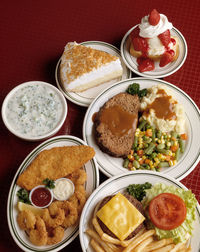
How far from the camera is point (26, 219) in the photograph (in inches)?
147

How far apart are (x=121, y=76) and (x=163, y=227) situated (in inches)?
92.6

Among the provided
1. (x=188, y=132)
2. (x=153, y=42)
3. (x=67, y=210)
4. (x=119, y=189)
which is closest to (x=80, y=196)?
(x=67, y=210)

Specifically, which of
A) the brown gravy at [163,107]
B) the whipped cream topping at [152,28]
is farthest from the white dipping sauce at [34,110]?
the whipped cream topping at [152,28]

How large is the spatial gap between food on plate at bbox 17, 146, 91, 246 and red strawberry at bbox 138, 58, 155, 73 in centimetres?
155

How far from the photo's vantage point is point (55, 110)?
175 inches

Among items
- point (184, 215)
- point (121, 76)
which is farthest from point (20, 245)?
point (121, 76)

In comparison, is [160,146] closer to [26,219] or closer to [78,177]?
[78,177]

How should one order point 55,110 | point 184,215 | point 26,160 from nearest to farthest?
1. point 184,215
2. point 26,160
3. point 55,110

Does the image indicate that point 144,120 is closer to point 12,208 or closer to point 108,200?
point 108,200

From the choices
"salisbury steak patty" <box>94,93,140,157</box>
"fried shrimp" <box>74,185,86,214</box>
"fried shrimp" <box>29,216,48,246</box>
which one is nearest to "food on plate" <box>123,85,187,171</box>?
"salisbury steak patty" <box>94,93,140,157</box>

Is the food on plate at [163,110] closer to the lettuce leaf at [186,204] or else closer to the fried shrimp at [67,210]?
the lettuce leaf at [186,204]

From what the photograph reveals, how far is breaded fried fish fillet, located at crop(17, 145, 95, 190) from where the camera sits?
13.1 ft

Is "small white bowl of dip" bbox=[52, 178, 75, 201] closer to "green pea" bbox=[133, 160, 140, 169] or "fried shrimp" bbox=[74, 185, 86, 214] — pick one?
"fried shrimp" bbox=[74, 185, 86, 214]

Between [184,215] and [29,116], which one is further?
[29,116]
